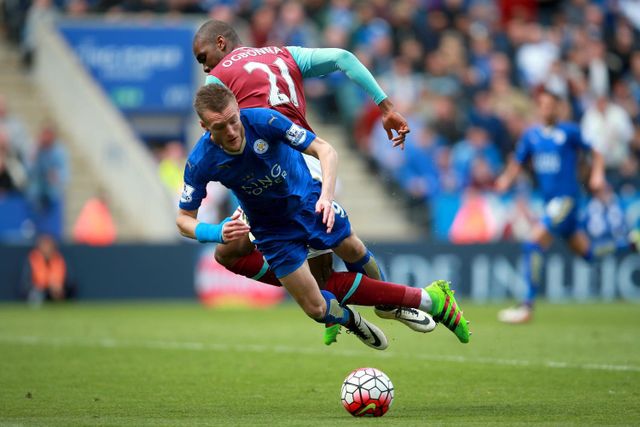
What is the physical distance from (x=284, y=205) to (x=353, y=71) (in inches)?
45.1

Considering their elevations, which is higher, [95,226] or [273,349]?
[273,349]

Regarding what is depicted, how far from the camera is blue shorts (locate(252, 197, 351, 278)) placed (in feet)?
30.0

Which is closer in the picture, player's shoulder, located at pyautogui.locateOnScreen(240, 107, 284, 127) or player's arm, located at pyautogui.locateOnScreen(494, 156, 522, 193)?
player's shoulder, located at pyautogui.locateOnScreen(240, 107, 284, 127)

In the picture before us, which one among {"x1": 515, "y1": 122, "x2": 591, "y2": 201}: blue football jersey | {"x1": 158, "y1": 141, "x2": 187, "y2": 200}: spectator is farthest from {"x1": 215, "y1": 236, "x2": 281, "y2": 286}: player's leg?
{"x1": 158, "y1": 141, "x2": 187, "y2": 200}: spectator

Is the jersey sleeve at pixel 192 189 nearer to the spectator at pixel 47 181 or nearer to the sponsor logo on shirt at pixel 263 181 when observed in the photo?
the sponsor logo on shirt at pixel 263 181

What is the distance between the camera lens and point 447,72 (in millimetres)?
23562

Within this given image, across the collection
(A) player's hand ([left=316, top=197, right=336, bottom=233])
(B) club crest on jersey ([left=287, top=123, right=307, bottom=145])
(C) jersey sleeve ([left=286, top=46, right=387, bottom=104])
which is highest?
(C) jersey sleeve ([left=286, top=46, right=387, bottom=104])

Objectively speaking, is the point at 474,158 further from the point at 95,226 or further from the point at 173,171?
the point at 95,226

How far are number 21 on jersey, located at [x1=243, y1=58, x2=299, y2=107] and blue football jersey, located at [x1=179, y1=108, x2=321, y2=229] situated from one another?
0.56m

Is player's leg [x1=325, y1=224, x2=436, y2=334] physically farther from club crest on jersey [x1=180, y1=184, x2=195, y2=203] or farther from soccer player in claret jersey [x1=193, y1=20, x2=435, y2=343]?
club crest on jersey [x1=180, y1=184, x2=195, y2=203]

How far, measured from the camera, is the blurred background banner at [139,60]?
22.6 m

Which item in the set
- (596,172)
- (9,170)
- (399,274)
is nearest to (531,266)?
(596,172)

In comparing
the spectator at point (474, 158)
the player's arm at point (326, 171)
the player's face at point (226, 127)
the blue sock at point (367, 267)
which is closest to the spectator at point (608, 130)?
the spectator at point (474, 158)

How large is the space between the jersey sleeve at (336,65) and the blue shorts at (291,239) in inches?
35.7
